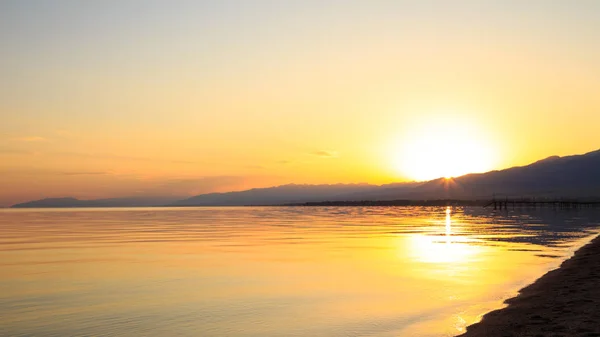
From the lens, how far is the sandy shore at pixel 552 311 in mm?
12914

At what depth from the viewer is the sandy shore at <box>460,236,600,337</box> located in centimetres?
1291

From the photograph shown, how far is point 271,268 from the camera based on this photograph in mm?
27703

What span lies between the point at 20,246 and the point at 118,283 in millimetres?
23577

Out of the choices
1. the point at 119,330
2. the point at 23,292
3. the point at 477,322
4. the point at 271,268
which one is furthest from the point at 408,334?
the point at 23,292

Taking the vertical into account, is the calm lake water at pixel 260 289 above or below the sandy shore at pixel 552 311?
below

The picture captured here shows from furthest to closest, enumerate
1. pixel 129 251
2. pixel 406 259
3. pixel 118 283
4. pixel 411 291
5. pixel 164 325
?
pixel 129 251 → pixel 406 259 → pixel 118 283 → pixel 411 291 → pixel 164 325

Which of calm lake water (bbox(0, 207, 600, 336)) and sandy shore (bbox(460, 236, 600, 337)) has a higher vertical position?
sandy shore (bbox(460, 236, 600, 337))

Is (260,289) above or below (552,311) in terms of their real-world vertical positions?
below

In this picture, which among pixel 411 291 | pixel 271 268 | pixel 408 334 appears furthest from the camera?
pixel 271 268

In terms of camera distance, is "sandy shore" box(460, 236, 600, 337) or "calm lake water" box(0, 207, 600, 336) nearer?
"sandy shore" box(460, 236, 600, 337)

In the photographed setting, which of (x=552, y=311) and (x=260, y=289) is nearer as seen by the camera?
(x=552, y=311)

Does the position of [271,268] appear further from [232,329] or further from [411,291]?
[232,329]

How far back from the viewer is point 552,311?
15.0 m

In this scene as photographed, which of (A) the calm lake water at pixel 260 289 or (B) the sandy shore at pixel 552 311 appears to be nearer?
(B) the sandy shore at pixel 552 311
